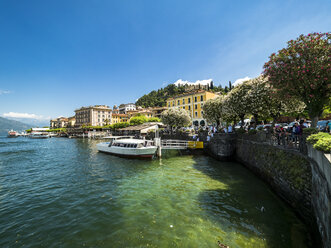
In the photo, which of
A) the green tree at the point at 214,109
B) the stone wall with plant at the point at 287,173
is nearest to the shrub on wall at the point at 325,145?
the stone wall with plant at the point at 287,173

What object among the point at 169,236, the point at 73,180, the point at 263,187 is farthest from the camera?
the point at 73,180

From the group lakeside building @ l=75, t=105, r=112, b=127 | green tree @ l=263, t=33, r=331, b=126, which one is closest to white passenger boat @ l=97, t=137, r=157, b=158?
green tree @ l=263, t=33, r=331, b=126

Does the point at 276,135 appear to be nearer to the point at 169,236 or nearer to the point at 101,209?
the point at 169,236

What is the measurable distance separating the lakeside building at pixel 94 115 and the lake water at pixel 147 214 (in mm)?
103911

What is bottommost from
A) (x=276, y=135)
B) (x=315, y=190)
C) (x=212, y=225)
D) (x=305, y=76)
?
(x=212, y=225)

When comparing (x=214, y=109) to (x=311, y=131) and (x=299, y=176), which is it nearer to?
(x=311, y=131)

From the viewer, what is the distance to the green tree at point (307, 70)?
385 inches

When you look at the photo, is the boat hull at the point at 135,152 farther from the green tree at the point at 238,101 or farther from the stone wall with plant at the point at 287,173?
the stone wall with plant at the point at 287,173

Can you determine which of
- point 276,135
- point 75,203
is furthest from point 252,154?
point 75,203

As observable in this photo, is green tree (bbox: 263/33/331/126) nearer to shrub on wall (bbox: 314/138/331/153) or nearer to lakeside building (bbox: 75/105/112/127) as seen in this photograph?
shrub on wall (bbox: 314/138/331/153)

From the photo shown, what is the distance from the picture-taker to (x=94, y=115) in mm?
114438

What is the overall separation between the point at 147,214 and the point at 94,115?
388ft

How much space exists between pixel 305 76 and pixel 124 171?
17682 mm

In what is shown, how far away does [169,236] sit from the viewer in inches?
264
